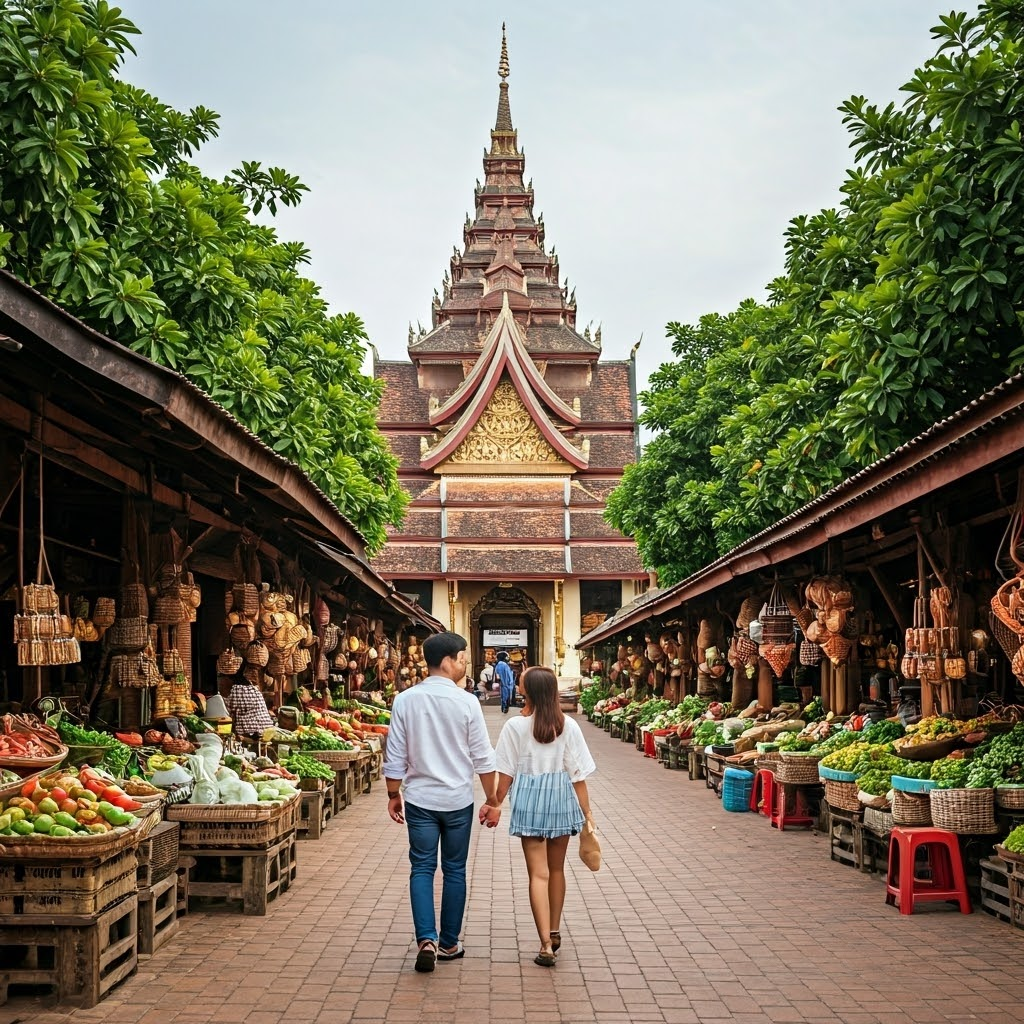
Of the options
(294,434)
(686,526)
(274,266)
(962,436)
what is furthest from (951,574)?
(686,526)

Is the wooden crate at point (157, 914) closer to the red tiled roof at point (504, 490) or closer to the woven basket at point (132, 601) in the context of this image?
the woven basket at point (132, 601)

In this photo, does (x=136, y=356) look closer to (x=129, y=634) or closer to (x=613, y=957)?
(x=129, y=634)

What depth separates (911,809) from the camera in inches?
290

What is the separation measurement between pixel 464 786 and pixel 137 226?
288 inches

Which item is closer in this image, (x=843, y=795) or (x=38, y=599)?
(x=38, y=599)

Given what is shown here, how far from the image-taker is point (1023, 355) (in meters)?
9.23

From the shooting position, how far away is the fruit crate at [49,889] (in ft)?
16.4

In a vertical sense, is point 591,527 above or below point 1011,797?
above

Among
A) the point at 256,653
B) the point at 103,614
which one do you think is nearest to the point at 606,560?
the point at 256,653

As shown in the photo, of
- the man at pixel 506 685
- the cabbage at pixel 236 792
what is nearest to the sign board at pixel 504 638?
the man at pixel 506 685

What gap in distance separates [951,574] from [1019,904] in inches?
105

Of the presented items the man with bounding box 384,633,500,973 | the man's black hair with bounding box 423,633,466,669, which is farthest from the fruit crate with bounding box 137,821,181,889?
the man's black hair with bounding box 423,633,466,669

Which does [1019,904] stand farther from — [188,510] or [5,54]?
[5,54]

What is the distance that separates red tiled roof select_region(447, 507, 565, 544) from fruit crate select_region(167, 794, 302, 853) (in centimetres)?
3190
